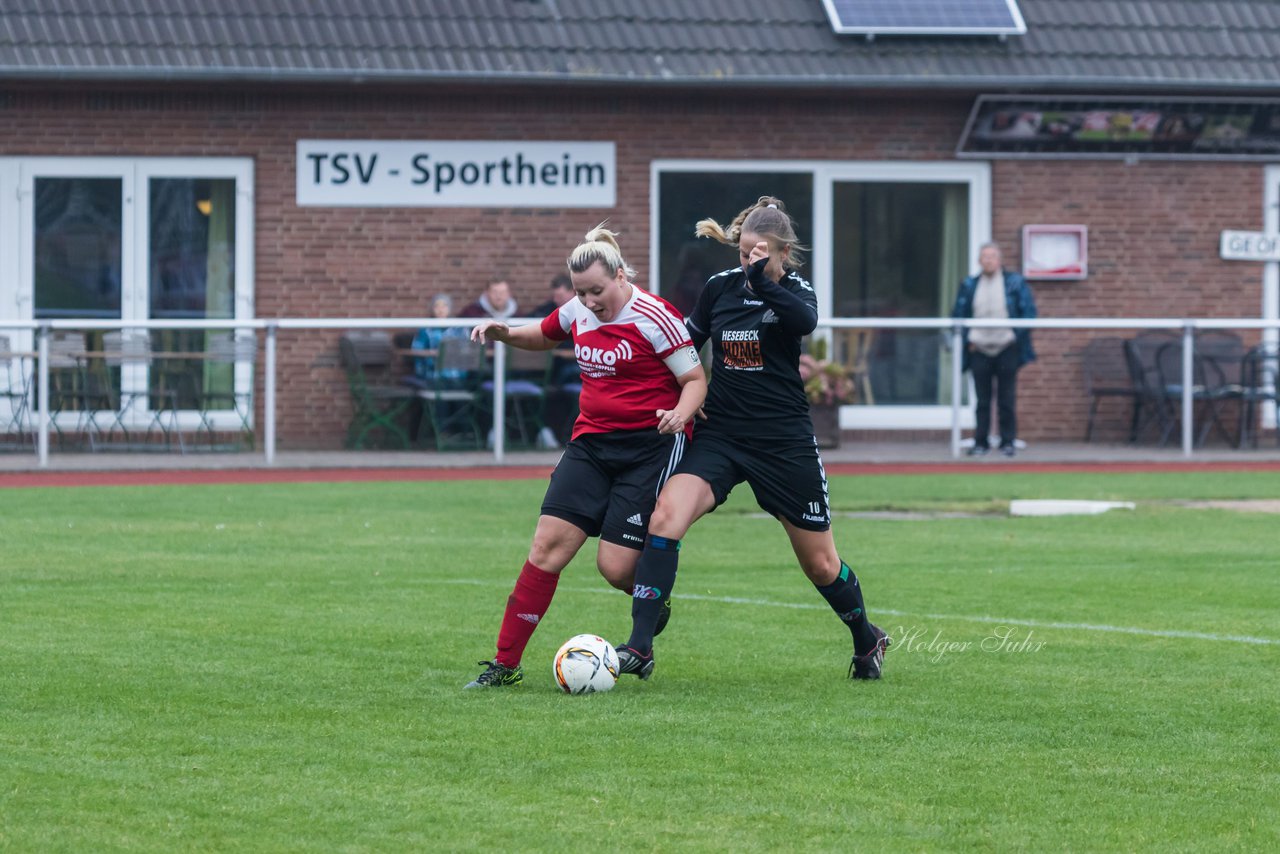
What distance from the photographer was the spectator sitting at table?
18641 mm

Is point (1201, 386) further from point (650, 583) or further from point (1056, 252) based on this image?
point (650, 583)

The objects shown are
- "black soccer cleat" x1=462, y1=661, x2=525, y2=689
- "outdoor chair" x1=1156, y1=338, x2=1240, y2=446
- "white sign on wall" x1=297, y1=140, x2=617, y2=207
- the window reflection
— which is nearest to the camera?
"black soccer cleat" x1=462, y1=661, x2=525, y2=689

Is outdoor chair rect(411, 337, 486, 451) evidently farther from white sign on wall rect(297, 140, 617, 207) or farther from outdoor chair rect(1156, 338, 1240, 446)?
outdoor chair rect(1156, 338, 1240, 446)

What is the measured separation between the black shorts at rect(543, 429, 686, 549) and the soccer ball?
432 mm

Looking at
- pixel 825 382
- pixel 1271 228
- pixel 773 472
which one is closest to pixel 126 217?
pixel 825 382

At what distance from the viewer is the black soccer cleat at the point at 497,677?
6.75 metres

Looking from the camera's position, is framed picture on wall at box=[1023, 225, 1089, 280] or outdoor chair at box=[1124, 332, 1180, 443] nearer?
outdoor chair at box=[1124, 332, 1180, 443]

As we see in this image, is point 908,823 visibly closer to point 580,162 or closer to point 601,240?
point 601,240

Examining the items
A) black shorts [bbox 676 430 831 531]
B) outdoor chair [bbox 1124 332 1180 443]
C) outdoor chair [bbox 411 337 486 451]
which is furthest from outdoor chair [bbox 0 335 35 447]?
black shorts [bbox 676 430 831 531]

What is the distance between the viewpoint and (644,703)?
6504 millimetres

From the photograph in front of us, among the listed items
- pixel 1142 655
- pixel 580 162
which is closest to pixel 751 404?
pixel 1142 655

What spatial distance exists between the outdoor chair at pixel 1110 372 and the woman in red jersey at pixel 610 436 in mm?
11891

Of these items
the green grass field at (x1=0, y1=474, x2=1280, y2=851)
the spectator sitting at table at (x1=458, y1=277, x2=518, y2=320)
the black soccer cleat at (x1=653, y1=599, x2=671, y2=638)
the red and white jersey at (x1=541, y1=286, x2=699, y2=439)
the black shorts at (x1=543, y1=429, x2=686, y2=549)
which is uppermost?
the spectator sitting at table at (x1=458, y1=277, x2=518, y2=320)

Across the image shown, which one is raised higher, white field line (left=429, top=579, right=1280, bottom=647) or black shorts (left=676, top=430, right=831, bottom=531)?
black shorts (left=676, top=430, right=831, bottom=531)
